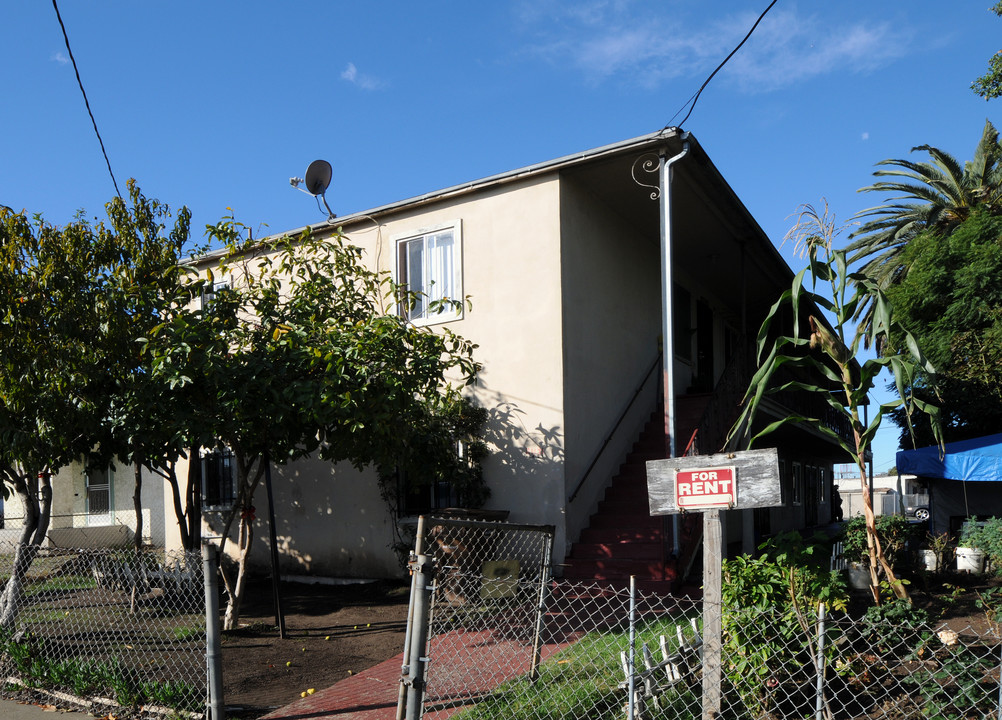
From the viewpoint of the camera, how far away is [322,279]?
9359 mm

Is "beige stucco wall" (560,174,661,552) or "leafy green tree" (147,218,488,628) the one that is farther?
"beige stucco wall" (560,174,661,552)

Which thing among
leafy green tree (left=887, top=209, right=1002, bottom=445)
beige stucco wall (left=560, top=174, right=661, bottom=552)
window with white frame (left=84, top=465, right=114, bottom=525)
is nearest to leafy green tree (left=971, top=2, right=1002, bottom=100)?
leafy green tree (left=887, top=209, right=1002, bottom=445)

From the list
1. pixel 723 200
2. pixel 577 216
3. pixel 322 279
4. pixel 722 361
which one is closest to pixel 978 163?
pixel 722 361

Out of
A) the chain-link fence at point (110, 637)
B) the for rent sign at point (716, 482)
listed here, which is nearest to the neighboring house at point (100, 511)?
the chain-link fence at point (110, 637)

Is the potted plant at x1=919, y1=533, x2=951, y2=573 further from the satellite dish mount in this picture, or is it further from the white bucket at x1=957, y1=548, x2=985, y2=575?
the satellite dish mount

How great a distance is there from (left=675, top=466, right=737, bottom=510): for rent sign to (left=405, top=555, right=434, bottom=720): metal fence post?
148cm

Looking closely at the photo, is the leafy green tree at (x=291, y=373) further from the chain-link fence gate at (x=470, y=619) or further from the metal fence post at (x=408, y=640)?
the metal fence post at (x=408, y=640)

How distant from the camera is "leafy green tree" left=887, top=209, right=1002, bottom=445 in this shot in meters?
16.1

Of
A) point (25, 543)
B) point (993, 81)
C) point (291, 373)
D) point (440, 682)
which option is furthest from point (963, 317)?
point (25, 543)

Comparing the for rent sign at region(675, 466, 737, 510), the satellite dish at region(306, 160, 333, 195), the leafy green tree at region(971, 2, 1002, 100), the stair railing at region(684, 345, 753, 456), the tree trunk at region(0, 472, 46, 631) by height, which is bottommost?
the tree trunk at region(0, 472, 46, 631)

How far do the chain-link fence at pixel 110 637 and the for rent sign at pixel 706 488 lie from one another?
3.80m

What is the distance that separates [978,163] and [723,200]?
11846mm

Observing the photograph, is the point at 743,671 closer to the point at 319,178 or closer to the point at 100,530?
the point at 319,178

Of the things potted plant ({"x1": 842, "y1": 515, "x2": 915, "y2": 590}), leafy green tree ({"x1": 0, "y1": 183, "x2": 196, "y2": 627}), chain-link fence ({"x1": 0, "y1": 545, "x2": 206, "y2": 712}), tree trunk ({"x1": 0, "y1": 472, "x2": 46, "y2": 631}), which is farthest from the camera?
potted plant ({"x1": 842, "y1": 515, "x2": 915, "y2": 590})
